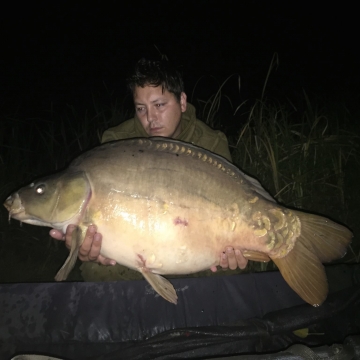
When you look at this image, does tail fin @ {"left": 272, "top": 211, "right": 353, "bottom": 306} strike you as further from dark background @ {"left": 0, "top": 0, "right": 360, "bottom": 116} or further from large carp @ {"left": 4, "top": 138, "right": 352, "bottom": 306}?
dark background @ {"left": 0, "top": 0, "right": 360, "bottom": 116}

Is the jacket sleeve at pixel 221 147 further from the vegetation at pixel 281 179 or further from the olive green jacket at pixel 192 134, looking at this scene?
the vegetation at pixel 281 179

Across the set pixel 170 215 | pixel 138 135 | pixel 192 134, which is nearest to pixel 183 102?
pixel 192 134

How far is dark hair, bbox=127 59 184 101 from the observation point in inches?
72.6

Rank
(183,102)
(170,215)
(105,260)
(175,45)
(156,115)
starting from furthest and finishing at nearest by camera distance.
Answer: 1. (175,45)
2. (183,102)
3. (156,115)
4. (105,260)
5. (170,215)

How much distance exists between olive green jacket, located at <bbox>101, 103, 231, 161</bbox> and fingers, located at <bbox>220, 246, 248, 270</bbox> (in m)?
0.72

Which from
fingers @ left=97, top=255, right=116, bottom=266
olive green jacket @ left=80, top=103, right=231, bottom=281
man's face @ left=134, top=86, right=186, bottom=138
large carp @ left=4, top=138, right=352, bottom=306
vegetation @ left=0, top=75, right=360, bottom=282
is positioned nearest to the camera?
large carp @ left=4, top=138, right=352, bottom=306

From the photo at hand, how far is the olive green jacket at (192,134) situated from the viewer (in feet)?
6.67

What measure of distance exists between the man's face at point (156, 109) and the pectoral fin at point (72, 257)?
71 cm

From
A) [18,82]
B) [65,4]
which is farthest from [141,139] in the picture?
[65,4]

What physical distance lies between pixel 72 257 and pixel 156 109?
0.84m

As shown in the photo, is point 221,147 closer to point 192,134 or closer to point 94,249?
point 192,134

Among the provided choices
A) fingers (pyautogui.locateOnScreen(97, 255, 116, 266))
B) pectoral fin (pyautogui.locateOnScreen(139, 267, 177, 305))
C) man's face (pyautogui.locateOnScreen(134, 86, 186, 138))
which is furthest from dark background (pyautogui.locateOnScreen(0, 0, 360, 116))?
pectoral fin (pyautogui.locateOnScreen(139, 267, 177, 305))

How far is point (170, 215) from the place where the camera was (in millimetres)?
1278

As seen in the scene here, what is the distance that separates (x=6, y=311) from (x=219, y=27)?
13.6 m
